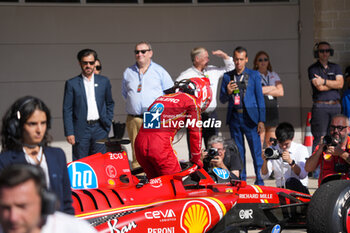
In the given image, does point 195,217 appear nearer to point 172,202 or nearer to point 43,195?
point 172,202

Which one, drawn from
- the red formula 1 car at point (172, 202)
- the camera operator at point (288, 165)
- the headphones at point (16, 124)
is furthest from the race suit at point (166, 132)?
the headphones at point (16, 124)

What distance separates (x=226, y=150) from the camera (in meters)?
8.21

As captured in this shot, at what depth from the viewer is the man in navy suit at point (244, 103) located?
9273mm

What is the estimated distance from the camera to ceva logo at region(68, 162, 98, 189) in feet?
20.4

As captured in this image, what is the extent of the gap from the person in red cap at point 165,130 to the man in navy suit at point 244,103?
7.99 ft

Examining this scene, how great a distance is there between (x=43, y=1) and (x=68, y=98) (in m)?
3.28

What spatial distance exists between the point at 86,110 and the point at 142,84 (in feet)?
3.54

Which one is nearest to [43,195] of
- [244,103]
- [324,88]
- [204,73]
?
[244,103]

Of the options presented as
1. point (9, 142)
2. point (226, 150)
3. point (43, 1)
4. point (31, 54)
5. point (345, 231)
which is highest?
point (43, 1)

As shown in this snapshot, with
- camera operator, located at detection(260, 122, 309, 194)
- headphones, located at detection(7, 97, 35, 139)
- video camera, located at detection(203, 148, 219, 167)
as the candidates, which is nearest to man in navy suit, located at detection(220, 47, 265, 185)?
camera operator, located at detection(260, 122, 309, 194)

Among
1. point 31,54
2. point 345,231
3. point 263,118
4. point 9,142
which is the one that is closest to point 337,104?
point 263,118

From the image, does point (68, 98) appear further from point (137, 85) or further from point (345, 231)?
point (345, 231)

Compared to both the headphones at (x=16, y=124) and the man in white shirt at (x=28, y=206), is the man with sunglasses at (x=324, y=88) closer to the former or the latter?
the headphones at (x=16, y=124)

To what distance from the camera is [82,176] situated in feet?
20.5
